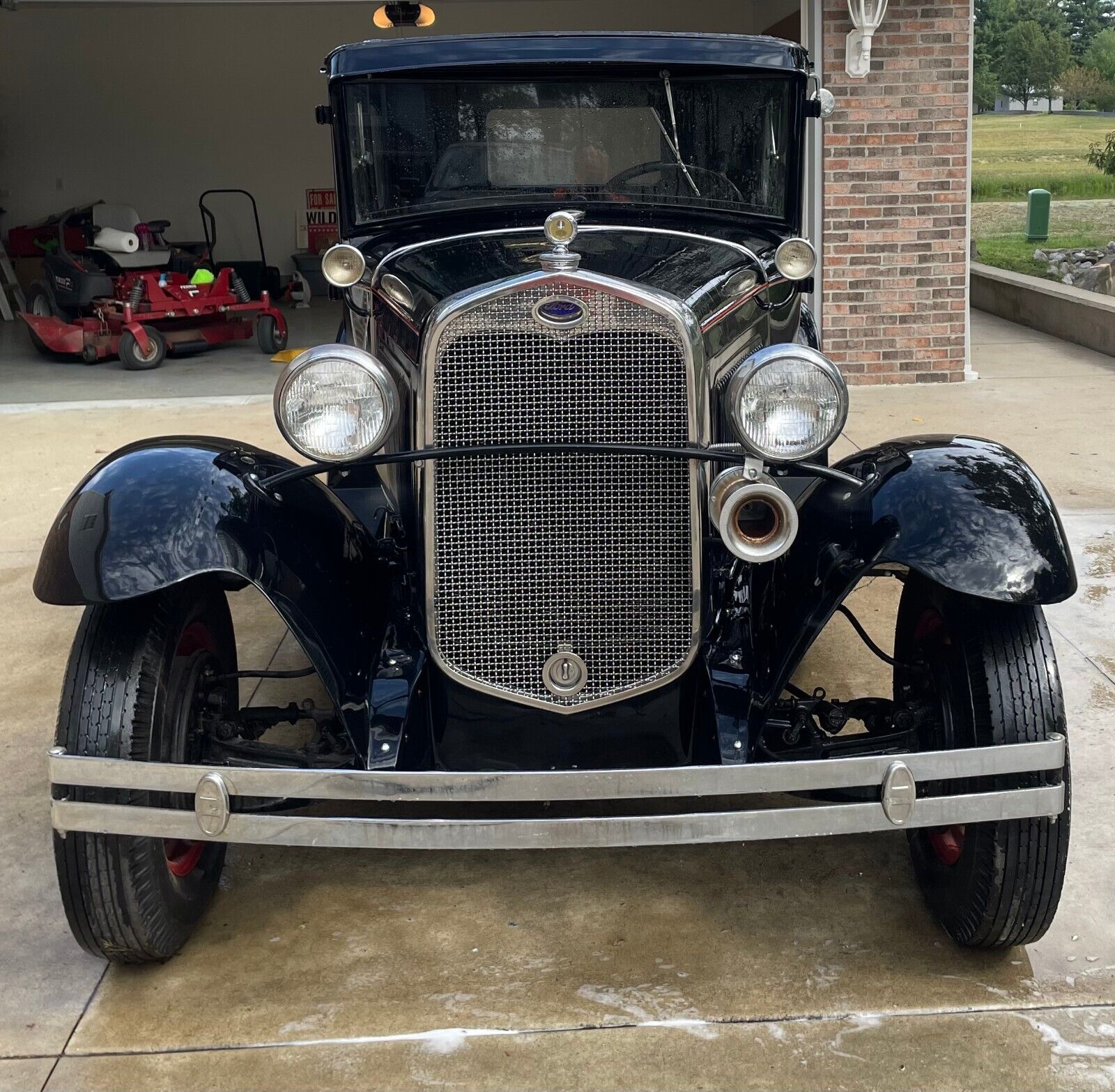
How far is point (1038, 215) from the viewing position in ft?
59.8

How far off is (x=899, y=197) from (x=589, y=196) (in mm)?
5282

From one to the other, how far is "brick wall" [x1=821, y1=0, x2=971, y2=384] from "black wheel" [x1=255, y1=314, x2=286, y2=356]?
16.1ft

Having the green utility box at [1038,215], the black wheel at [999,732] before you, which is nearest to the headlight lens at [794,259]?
the black wheel at [999,732]

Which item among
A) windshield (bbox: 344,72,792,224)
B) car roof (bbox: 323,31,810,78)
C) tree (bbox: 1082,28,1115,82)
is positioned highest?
tree (bbox: 1082,28,1115,82)

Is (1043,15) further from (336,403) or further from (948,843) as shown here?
(336,403)

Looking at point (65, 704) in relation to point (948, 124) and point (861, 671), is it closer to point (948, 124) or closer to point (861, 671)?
point (861, 671)

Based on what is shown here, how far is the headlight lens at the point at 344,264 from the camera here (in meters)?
3.17

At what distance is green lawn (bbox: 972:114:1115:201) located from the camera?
20.8 metres

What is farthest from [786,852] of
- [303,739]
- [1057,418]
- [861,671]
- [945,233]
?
[945,233]

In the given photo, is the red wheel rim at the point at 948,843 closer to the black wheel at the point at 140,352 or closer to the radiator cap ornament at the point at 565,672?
the radiator cap ornament at the point at 565,672

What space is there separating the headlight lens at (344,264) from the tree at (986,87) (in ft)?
58.8

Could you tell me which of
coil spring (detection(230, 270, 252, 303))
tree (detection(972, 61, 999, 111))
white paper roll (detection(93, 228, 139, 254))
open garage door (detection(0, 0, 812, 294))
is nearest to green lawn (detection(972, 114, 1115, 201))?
tree (detection(972, 61, 999, 111))

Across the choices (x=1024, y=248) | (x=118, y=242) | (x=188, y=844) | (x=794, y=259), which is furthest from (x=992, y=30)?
(x=188, y=844)

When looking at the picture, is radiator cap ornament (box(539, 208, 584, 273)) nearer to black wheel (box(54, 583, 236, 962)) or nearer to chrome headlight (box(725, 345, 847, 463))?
chrome headlight (box(725, 345, 847, 463))
